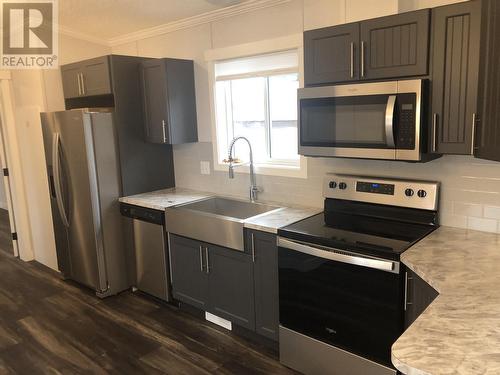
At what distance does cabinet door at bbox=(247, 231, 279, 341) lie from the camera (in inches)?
104

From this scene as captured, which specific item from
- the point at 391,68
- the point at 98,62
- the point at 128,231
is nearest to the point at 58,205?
the point at 128,231

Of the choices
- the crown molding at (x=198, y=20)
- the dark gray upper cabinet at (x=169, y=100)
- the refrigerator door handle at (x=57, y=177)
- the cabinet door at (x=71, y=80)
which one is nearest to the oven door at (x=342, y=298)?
the dark gray upper cabinet at (x=169, y=100)

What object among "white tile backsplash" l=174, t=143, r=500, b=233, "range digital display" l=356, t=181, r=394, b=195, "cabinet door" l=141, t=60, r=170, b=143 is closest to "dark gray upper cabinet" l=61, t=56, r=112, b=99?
"cabinet door" l=141, t=60, r=170, b=143

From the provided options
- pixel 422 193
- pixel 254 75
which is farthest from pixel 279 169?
pixel 422 193

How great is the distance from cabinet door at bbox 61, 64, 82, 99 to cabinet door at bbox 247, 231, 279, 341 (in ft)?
7.98

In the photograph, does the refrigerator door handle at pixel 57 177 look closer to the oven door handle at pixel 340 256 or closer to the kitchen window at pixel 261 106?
the kitchen window at pixel 261 106

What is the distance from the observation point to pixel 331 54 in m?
2.43

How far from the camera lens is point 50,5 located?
3.66 metres

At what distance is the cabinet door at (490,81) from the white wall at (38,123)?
3.83m

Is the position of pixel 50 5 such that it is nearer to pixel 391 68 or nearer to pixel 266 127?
pixel 266 127

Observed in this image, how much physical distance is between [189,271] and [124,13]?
2334 millimetres

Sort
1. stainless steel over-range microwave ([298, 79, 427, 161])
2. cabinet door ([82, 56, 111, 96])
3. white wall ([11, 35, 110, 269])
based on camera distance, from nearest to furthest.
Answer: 1. stainless steel over-range microwave ([298, 79, 427, 161])
2. cabinet door ([82, 56, 111, 96])
3. white wall ([11, 35, 110, 269])

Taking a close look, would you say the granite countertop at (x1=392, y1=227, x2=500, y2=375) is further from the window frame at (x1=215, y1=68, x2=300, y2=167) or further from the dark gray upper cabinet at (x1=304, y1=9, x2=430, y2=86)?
the window frame at (x1=215, y1=68, x2=300, y2=167)

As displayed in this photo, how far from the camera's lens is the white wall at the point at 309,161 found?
2332mm
